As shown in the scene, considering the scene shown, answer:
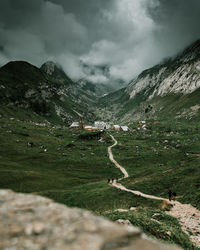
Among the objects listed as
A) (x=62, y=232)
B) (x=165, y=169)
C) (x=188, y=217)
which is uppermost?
(x=165, y=169)

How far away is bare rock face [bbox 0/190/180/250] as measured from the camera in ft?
12.1

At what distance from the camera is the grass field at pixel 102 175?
107 feet

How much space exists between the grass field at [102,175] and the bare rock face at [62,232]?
15.1 m

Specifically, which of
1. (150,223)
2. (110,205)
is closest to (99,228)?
(150,223)

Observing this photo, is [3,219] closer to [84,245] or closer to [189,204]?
[84,245]

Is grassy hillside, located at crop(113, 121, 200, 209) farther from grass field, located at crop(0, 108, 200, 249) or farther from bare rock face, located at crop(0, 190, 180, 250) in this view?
bare rock face, located at crop(0, 190, 180, 250)

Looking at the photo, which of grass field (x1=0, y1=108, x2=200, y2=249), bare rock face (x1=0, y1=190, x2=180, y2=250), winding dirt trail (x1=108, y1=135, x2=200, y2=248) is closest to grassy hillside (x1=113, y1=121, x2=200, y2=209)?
grass field (x1=0, y1=108, x2=200, y2=249)

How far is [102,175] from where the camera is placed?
299 feet

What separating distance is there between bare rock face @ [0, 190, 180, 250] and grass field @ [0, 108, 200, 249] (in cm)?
1505

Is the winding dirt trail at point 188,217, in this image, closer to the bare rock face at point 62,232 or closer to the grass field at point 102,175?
the grass field at point 102,175

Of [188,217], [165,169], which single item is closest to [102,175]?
[165,169]

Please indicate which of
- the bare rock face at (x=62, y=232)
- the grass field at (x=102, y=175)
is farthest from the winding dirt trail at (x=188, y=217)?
the bare rock face at (x=62, y=232)

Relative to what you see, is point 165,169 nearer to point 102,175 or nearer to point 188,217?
point 102,175

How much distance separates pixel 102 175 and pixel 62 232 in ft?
297
